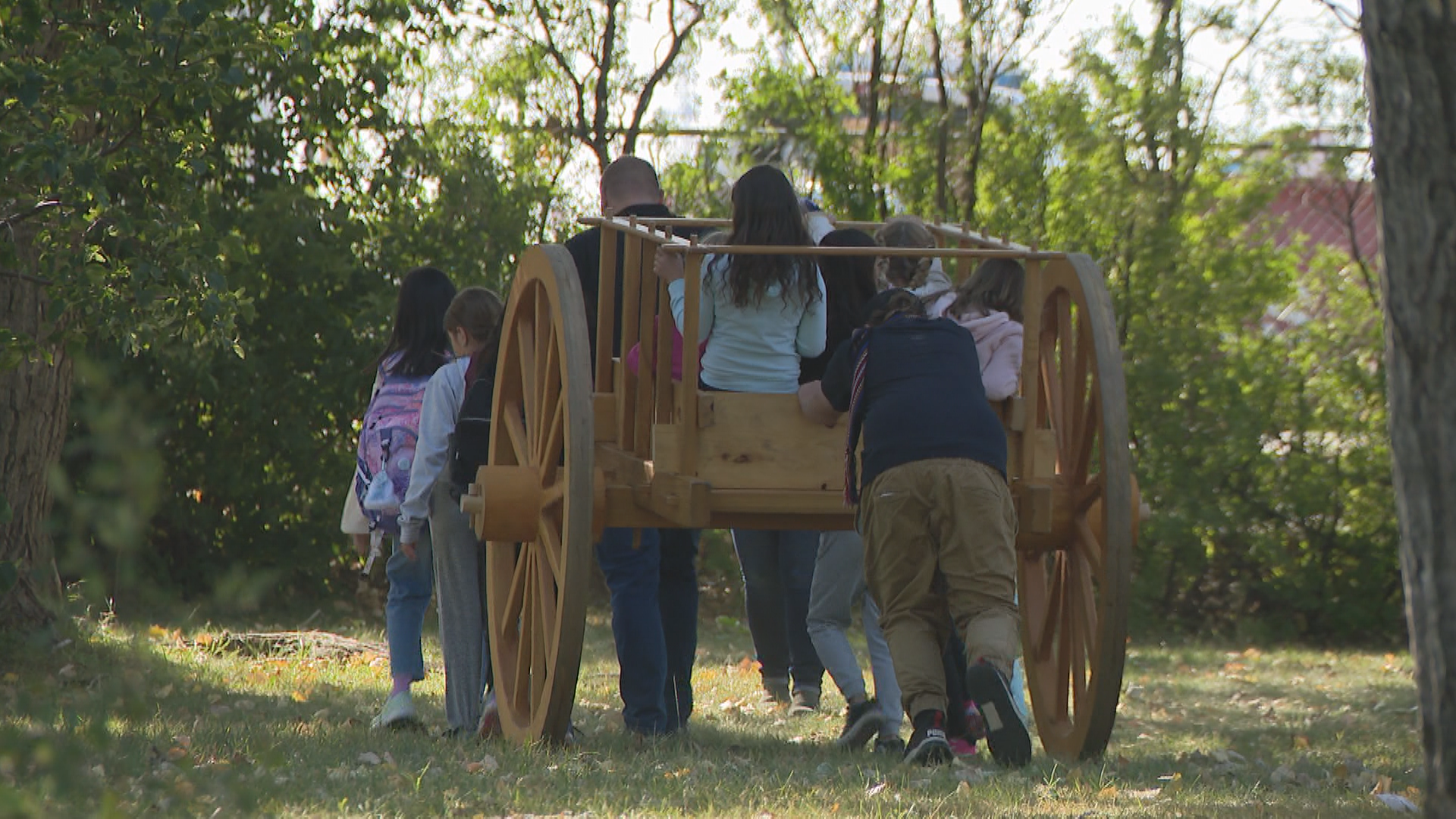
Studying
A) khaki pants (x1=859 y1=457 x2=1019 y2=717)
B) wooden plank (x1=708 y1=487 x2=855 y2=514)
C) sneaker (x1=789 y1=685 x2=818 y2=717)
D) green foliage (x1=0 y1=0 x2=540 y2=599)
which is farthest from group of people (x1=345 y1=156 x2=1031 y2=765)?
green foliage (x1=0 y1=0 x2=540 y2=599)

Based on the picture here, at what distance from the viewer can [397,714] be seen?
6031 mm

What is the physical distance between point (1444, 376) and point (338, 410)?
9.52 meters

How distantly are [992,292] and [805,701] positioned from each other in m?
1.91

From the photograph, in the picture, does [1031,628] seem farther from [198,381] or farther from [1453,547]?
[198,381]

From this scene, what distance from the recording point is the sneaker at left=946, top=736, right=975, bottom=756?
216 inches

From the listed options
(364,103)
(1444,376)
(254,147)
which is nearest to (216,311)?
(1444,376)

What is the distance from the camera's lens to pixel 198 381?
11.2 metres

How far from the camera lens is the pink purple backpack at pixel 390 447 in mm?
5992

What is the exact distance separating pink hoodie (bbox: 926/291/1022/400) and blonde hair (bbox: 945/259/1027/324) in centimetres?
4

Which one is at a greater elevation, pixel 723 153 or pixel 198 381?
pixel 723 153

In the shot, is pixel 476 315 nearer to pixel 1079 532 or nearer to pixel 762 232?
pixel 762 232

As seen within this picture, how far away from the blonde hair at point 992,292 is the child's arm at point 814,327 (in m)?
0.90

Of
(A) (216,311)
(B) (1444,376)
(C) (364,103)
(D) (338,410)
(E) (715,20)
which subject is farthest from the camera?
(E) (715,20)

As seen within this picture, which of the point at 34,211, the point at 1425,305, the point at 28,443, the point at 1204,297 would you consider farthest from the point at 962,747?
the point at 1204,297
